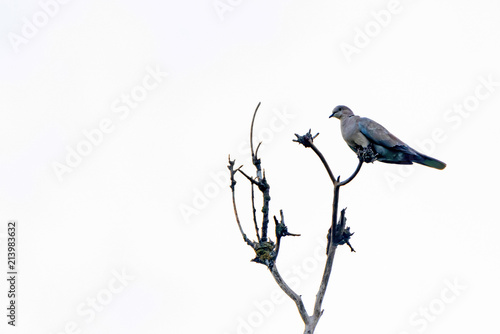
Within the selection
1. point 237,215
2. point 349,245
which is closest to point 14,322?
point 237,215

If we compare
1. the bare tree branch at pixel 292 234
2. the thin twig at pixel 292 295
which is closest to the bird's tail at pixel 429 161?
the bare tree branch at pixel 292 234

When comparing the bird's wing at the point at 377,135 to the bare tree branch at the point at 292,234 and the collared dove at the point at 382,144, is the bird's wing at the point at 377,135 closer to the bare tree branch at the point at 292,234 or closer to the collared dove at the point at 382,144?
the collared dove at the point at 382,144

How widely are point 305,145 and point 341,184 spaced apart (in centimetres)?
48

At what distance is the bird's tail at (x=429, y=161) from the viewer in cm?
842

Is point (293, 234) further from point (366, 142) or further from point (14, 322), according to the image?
point (14, 322)

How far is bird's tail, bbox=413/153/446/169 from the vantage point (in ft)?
27.6

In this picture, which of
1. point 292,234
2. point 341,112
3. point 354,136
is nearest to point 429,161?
point 354,136

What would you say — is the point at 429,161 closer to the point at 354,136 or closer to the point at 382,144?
the point at 382,144

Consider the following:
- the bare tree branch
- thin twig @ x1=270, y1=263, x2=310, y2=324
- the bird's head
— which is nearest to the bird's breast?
the bird's head

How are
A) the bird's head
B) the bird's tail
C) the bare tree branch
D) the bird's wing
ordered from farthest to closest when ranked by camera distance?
1. the bird's head
2. the bird's tail
3. the bird's wing
4. the bare tree branch

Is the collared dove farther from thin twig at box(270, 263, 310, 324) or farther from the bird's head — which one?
thin twig at box(270, 263, 310, 324)

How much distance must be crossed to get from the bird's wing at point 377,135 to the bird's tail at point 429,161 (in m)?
0.26

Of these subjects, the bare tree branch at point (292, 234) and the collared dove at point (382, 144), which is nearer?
→ the bare tree branch at point (292, 234)

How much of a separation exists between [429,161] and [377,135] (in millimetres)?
746
